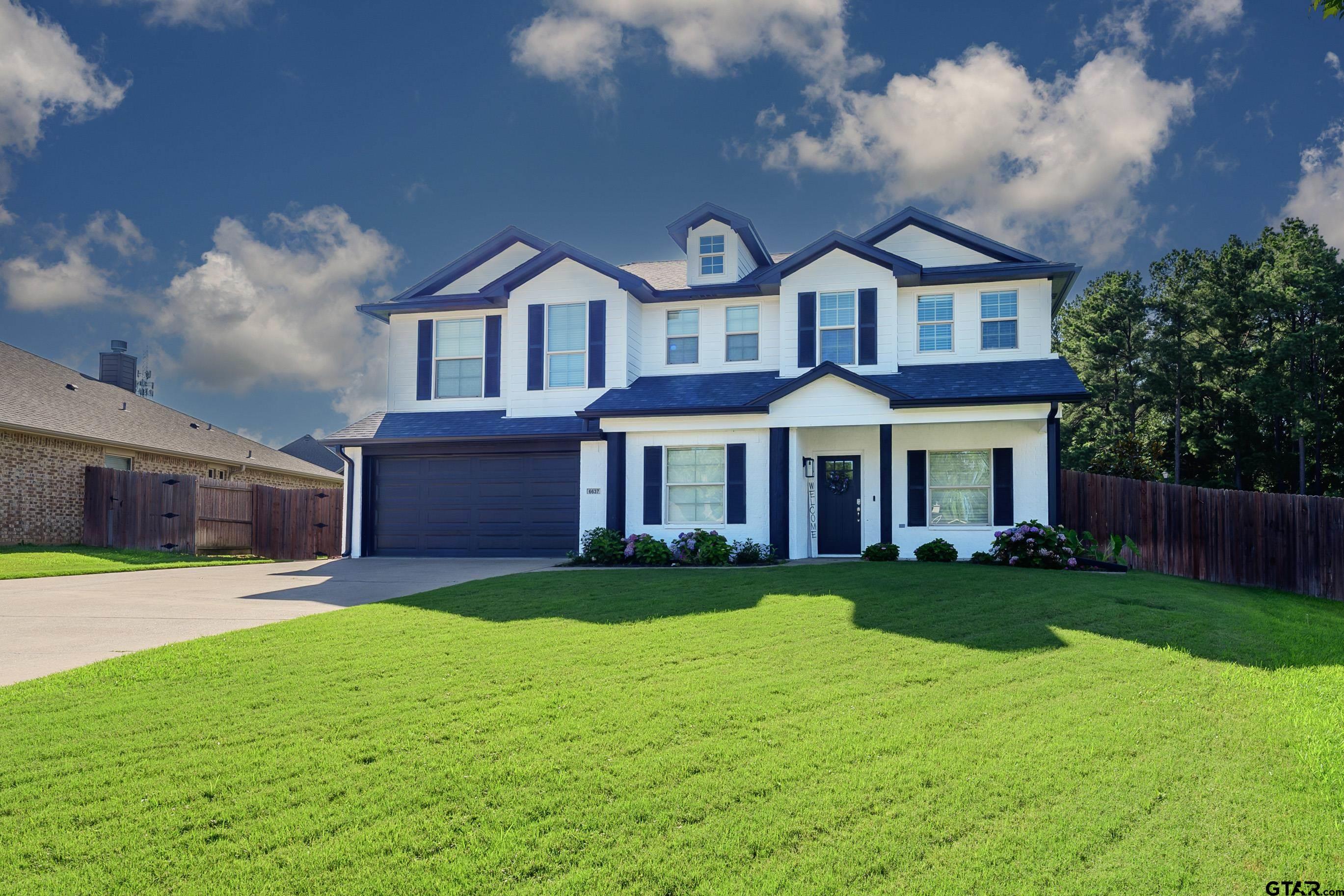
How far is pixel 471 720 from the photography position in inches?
239

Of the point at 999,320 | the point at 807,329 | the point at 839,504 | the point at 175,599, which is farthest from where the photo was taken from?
the point at 807,329

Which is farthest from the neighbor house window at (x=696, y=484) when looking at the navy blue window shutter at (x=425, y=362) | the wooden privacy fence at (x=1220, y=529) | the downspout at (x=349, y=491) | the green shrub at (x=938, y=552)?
the downspout at (x=349, y=491)

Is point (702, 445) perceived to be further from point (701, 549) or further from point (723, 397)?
point (701, 549)

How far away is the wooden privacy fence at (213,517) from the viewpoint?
2325 cm

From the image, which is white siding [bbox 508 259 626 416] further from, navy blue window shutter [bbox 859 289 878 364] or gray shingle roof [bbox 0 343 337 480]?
gray shingle roof [bbox 0 343 337 480]

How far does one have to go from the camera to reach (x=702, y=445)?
18453mm

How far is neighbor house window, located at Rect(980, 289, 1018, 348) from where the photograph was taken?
61.2ft

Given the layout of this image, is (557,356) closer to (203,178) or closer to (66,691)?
(203,178)

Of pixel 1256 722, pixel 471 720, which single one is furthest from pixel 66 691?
pixel 1256 722

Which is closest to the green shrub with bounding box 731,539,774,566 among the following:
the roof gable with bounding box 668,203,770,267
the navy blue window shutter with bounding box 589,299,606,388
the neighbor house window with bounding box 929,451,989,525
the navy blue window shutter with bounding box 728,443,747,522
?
the navy blue window shutter with bounding box 728,443,747,522

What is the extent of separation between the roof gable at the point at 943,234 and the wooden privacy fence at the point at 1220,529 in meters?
4.79

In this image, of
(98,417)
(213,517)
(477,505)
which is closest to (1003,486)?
(477,505)

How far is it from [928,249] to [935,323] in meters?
1.75

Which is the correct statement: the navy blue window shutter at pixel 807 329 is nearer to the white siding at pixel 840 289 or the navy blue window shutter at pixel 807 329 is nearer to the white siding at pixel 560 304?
the white siding at pixel 840 289
